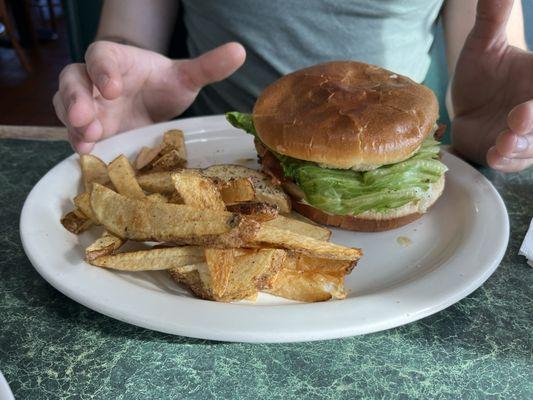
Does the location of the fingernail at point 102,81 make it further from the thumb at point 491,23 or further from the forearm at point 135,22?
the thumb at point 491,23

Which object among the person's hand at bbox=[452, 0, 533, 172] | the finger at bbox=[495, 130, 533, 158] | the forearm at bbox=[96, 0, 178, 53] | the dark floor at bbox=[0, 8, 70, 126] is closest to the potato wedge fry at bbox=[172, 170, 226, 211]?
the finger at bbox=[495, 130, 533, 158]

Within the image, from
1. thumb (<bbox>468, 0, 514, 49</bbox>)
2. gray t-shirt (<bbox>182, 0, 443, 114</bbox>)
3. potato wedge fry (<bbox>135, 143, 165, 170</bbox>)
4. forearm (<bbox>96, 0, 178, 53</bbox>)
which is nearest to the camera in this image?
potato wedge fry (<bbox>135, 143, 165, 170</bbox>)

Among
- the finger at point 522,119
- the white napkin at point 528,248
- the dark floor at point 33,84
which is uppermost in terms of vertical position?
the finger at point 522,119

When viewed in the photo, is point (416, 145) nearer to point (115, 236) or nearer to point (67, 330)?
point (115, 236)

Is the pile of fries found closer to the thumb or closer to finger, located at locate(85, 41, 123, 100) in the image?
finger, located at locate(85, 41, 123, 100)

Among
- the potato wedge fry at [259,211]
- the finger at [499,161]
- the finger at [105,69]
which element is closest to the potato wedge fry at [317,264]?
the potato wedge fry at [259,211]

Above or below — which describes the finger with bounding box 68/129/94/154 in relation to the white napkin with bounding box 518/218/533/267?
below

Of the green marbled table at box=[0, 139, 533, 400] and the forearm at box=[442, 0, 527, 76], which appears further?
the forearm at box=[442, 0, 527, 76]
